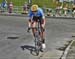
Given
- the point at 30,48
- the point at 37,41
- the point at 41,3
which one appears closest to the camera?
the point at 37,41

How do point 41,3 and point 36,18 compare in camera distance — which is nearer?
point 36,18

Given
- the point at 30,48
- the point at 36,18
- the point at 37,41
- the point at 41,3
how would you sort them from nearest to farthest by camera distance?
1. the point at 37,41
2. the point at 36,18
3. the point at 30,48
4. the point at 41,3

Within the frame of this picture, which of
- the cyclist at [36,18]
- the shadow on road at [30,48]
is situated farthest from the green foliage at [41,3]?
the cyclist at [36,18]

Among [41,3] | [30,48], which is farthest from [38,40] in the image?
[41,3]

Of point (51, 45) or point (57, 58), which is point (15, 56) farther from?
point (51, 45)

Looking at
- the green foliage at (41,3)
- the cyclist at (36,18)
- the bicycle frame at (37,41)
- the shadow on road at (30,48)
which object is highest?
the cyclist at (36,18)

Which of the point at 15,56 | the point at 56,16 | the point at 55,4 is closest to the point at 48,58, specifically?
the point at 15,56

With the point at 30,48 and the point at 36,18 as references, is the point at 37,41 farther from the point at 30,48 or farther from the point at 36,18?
the point at 30,48

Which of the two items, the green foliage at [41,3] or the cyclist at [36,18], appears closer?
the cyclist at [36,18]

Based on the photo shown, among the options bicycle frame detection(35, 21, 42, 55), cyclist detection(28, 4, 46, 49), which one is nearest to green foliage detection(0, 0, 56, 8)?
cyclist detection(28, 4, 46, 49)

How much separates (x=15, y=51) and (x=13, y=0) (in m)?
30.4

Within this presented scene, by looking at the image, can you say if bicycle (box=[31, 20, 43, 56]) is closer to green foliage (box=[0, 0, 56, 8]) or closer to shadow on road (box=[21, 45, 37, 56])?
shadow on road (box=[21, 45, 37, 56])

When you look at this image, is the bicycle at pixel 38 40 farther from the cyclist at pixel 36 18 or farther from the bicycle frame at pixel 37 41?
the cyclist at pixel 36 18

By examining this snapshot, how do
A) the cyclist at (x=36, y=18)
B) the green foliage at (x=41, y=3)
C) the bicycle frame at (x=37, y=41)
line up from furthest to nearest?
1. the green foliage at (x=41, y=3)
2. the cyclist at (x=36, y=18)
3. the bicycle frame at (x=37, y=41)
